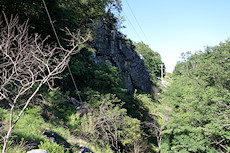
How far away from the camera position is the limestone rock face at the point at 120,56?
1995cm

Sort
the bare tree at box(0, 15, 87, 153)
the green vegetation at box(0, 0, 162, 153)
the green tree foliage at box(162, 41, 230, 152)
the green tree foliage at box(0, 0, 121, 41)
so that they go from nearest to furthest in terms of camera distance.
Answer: the bare tree at box(0, 15, 87, 153), the green vegetation at box(0, 0, 162, 153), the green tree foliage at box(0, 0, 121, 41), the green tree foliage at box(162, 41, 230, 152)

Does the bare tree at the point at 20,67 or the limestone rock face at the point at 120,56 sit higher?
the limestone rock face at the point at 120,56

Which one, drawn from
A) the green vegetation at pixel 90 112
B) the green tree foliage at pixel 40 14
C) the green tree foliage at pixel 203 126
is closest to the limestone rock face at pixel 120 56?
the green vegetation at pixel 90 112

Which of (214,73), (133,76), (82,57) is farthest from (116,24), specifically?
(214,73)

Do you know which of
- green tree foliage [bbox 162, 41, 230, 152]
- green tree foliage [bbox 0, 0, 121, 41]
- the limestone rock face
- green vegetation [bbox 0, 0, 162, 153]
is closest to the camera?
green vegetation [bbox 0, 0, 162, 153]

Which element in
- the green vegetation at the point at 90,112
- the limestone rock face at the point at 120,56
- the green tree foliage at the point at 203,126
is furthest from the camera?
the limestone rock face at the point at 120,56

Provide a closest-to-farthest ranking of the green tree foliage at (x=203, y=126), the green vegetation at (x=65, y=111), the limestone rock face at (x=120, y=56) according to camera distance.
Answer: the green vegetation at (x=65, y=111) < the green tree foliage at (x=203, y=126) < the limestone rock face at (x=120, y=56)

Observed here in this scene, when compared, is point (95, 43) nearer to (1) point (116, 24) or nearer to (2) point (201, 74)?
(1) point (116, 24)

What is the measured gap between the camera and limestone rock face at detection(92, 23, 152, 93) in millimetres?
19953

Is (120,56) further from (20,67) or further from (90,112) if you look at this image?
(20,67)

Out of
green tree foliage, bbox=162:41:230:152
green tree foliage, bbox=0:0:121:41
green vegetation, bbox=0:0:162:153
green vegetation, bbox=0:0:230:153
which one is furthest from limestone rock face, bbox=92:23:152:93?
green tree foliage, bbox=162:41:230:152

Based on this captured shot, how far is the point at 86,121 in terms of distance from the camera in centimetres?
840

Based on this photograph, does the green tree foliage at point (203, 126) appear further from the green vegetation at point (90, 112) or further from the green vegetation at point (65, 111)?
the green vegetation at point (65, 111)

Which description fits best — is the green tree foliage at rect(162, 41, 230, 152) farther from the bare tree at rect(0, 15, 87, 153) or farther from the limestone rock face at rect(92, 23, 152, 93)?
the bare tree at rect(0, 15, 87, 153)
